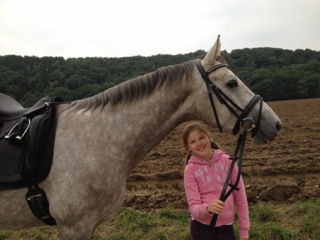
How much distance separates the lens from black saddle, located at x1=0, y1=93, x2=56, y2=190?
2453 mm

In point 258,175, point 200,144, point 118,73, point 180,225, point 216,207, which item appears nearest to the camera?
point 216,207

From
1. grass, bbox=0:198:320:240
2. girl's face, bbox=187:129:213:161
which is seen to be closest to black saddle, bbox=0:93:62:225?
girl's face, bbox=187:129:213:161

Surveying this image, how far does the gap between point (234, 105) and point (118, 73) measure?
135 ft

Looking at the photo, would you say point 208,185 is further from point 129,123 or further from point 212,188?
point 129,123

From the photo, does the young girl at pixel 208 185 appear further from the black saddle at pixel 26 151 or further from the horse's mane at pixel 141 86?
the black saddle at pixel 26 151

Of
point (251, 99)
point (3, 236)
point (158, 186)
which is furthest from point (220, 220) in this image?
point (158, 186)

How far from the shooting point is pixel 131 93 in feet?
9.11

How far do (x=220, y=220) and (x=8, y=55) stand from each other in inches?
1974

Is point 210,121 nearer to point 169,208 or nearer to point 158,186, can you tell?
point 169,208

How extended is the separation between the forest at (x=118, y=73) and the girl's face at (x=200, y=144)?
28486mm

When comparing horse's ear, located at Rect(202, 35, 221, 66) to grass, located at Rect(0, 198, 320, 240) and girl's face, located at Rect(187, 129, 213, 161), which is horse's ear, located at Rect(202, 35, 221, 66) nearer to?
girl's face, located at Rect(187, 129, 213, 161)

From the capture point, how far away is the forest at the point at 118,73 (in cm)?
3659

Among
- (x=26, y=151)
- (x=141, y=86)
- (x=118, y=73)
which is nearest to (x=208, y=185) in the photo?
(x=141, y=86)

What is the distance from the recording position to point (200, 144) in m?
2.59
